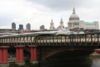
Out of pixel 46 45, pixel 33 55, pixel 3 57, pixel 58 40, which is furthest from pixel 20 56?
pixel 58 40

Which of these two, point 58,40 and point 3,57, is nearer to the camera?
point 3,57

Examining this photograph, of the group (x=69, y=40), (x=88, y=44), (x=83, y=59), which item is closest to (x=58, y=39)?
(x=69, y=40)

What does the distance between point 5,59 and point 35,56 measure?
8.45 m

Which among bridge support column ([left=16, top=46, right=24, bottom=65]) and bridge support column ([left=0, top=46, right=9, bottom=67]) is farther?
bridge support column ([left=16, top=46, right=24, bottom=65])

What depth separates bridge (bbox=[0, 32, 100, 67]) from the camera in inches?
2398

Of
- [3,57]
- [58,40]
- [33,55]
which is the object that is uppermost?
[58,40]

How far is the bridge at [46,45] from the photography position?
2398 inches

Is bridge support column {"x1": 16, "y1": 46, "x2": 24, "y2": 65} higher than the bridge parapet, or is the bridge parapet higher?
the bridge parapet

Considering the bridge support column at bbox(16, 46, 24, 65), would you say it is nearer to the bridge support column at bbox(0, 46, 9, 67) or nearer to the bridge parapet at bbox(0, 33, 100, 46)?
the bridge parapet at bbox(0, 33, 100, 46)

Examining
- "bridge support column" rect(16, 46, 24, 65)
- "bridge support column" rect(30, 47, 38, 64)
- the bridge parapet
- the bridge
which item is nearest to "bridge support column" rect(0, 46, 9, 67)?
the bridge

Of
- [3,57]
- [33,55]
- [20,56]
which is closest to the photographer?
[3,57]

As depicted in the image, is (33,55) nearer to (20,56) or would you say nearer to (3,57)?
(20,56)

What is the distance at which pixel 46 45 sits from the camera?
64688 millimetres

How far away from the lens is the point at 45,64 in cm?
7062
